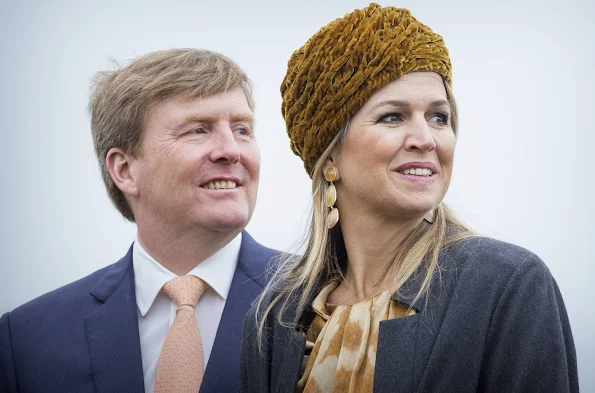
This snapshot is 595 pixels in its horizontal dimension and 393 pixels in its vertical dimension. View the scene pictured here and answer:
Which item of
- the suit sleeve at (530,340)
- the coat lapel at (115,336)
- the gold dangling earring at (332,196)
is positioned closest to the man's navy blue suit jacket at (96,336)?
the coat lapel at (115,336)

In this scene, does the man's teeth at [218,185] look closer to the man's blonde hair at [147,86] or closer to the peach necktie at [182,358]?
the man's blonde hair at [147,86]

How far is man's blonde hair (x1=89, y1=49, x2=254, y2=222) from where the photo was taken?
356 cm

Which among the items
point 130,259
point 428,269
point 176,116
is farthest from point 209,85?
point 428,269

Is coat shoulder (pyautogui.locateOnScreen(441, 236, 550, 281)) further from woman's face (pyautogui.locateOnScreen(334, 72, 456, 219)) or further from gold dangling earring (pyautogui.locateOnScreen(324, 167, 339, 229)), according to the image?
gold dangling earring (pyautogui.locateOnScreen(324, 167, 339, 229))

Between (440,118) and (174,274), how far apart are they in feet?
5.16

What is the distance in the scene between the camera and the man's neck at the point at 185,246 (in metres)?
3.52

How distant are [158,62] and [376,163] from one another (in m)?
1.58

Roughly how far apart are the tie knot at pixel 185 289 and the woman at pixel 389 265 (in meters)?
0.47

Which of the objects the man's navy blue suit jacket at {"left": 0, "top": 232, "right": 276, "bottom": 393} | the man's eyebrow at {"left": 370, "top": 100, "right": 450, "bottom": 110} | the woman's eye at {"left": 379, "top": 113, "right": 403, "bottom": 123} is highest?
the man's eyebrow at {"left": 370, "top": 100, "right": 450, "bottom": 110}

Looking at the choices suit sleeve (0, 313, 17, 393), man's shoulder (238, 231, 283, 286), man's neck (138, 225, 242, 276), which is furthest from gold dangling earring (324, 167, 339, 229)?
suit sleeve (0, 313, 17, 393)

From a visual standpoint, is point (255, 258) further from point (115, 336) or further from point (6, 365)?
point (6, 365)

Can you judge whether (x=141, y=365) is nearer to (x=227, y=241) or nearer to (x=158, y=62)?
(x=227, y=241)

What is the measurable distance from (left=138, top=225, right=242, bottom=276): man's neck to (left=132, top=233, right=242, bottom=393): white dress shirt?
3 centimetres

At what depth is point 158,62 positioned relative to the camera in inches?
145
